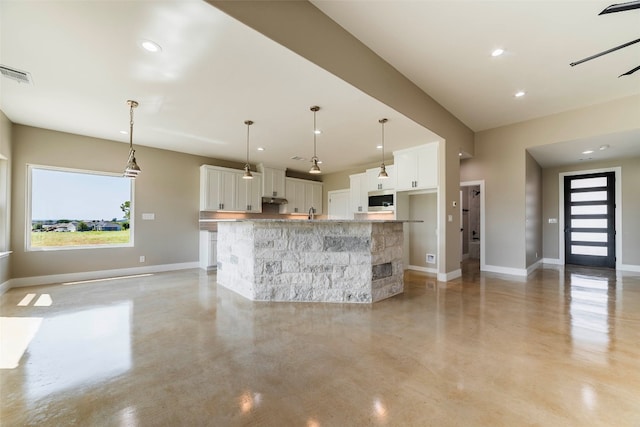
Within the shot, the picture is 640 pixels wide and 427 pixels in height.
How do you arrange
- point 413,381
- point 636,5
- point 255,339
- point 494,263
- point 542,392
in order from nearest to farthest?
point 542,392
point 413,381
point 636,5
point 255,339
point 494,263

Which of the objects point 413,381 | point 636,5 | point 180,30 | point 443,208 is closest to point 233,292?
point 413,381

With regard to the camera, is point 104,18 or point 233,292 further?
point 233,292

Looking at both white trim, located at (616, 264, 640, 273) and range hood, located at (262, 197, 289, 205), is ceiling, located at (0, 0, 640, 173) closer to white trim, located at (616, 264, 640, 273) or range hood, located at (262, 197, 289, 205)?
range hood, located at (262, 197, 289, 205)

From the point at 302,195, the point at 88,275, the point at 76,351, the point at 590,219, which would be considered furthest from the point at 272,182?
the point at 590,219

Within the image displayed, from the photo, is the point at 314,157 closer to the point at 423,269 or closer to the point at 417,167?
the point at 417,167

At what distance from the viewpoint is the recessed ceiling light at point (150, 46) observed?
245 centimetres

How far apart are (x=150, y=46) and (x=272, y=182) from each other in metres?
5.05

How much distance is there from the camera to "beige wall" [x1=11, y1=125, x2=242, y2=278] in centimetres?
455

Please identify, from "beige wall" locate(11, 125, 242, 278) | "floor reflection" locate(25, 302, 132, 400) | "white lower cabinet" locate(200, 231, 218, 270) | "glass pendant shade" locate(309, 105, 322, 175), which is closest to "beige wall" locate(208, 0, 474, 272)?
"glass pendant shade" locate(309, 105, 322, 175)

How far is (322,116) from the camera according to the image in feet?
13.5

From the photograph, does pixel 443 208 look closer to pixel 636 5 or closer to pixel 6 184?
pixel 636 5

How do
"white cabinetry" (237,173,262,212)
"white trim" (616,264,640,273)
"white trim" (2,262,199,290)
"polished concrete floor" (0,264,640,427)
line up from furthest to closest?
"white cabinetry" (237,173,262,212)
"white trim" (616,264,640,273)
"white trim" (2,262,199,290)
"polished concrete floor" (0,264,640,427)

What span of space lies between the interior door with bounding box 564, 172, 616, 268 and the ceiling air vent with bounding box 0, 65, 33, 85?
10794 mm

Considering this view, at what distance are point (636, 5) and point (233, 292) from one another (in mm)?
5342
